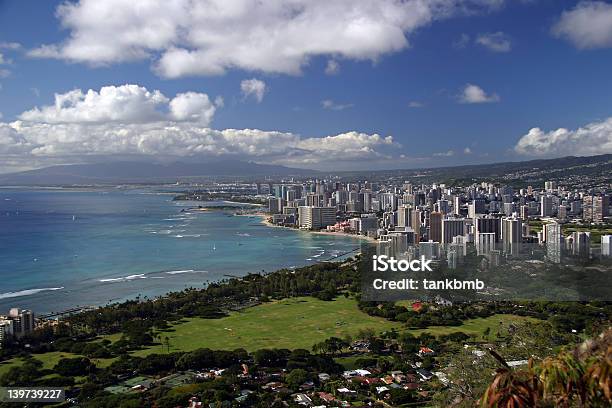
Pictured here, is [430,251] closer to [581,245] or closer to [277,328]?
[581,245]

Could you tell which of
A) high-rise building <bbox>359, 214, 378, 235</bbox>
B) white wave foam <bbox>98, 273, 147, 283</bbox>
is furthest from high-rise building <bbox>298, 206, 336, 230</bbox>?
white wave foam <bbox>98, 273, 147, 283</bbox>

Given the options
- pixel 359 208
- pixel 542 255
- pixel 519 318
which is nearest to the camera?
pixel 519 318

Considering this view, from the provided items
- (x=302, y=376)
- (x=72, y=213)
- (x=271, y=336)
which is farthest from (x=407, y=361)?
(x=72, y=213)

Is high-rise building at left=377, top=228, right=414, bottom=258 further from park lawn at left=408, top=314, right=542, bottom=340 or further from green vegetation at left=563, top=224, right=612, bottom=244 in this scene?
green vegetation at left=563, top=224, right=612, bottom=244

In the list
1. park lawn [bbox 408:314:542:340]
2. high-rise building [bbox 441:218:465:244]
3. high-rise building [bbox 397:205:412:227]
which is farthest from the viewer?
high-rise building [bbox 397:205:412:227]

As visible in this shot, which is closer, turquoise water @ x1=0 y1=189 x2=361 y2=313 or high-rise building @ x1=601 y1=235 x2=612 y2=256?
high-rise building @ x1=601 y1=235 x2=612 y2=256

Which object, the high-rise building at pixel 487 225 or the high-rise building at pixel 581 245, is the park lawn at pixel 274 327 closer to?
the high-rise building at pixel 581 245

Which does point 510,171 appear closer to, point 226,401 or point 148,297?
point 148,297
